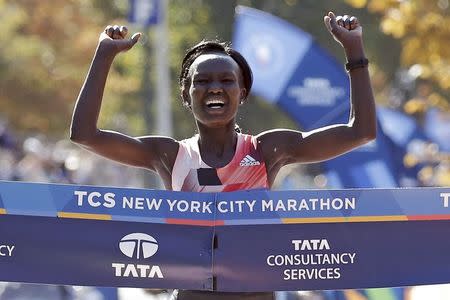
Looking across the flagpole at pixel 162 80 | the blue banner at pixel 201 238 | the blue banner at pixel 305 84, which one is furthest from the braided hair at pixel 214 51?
the flagpole at pixel 162 80

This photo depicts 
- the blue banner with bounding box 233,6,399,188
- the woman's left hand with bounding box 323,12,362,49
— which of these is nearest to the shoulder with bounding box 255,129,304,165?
the woman's left hand with bounding box 323,12,362,49

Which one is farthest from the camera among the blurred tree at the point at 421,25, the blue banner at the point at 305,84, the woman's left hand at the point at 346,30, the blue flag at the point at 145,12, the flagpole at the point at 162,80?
the flagpole at the point at 162,80

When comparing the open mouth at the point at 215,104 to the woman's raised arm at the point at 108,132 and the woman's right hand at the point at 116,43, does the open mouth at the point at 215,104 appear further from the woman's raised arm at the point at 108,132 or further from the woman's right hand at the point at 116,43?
the woman's right hand at the point at 116,43

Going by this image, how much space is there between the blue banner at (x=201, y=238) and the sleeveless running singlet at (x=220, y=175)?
0.06m

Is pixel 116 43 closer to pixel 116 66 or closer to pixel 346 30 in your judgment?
pixel 346 30

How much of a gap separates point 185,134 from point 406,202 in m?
25.4

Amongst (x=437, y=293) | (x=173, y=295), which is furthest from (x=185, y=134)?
(x=173, y=295)

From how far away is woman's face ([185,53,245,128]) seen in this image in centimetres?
499

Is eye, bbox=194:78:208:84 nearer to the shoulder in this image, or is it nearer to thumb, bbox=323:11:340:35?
the shoulder

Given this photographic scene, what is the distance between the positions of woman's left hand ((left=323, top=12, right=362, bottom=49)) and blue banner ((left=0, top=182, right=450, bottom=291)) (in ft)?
1.83

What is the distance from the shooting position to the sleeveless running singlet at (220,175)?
5.05m

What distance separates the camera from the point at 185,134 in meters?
30.5

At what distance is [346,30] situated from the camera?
5102 millimetres

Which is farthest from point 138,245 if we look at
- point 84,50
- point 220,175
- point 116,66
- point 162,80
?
point 116,66
